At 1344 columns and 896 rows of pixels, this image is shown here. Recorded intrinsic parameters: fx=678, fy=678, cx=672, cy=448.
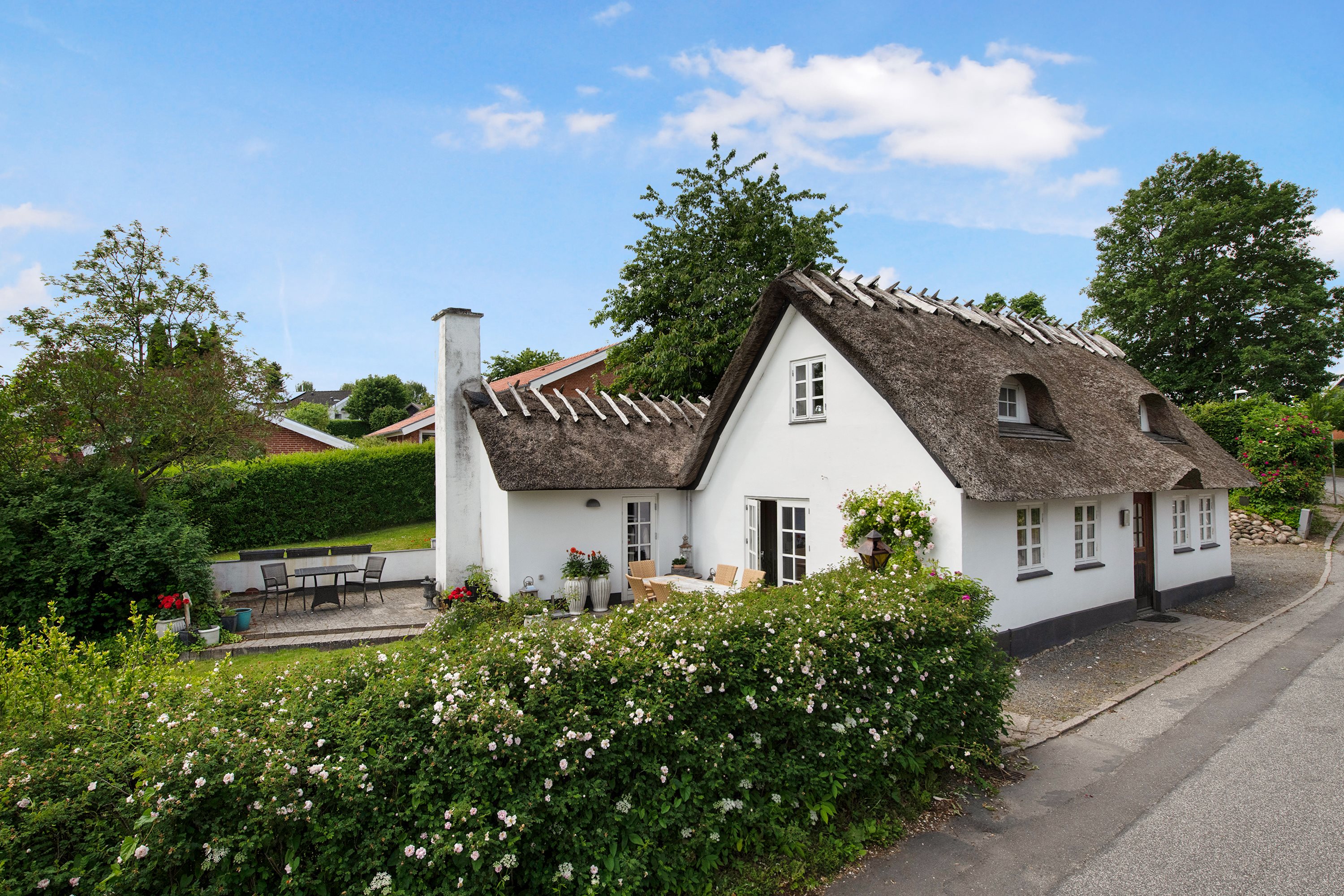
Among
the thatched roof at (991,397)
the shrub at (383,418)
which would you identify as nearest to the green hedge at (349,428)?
the shrub at (383,418)

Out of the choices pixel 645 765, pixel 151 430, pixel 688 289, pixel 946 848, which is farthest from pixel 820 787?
pixel 688 289

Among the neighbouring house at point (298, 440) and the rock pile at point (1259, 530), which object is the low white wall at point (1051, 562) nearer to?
the rock pile at point (1259, 530)

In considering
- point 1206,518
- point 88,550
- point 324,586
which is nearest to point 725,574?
point 324,586

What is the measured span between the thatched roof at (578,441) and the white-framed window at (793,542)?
2.99 metres

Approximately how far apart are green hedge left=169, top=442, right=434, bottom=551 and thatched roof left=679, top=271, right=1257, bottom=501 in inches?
514

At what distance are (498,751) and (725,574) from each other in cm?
971

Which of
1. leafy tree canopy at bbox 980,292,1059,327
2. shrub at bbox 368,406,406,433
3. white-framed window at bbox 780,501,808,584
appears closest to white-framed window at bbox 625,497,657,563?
white-framed window at bbox 780,501,808,584

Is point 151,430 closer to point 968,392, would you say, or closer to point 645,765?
point 645,765

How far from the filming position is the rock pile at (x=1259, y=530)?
20453 mm

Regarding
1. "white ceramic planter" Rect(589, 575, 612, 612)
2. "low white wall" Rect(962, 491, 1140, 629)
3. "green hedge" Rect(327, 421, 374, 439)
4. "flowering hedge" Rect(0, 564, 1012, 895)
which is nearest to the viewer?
"flowering hedge" Rect(0, 564, 1012, 895)

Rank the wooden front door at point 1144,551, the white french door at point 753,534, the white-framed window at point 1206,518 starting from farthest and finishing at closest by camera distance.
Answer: the white-framed window at point 1206,518 → the white french door at point 753,534 → the wooden front door at point 1144,551

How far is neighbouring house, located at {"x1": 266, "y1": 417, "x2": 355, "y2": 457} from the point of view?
1120 inches

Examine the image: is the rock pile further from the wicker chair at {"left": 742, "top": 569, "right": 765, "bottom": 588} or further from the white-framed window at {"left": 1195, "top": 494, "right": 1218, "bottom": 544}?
the wicker chair at {"left": 742, "top": 569, "right": 765, "bottom": 588}

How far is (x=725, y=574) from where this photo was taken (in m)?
13.4
